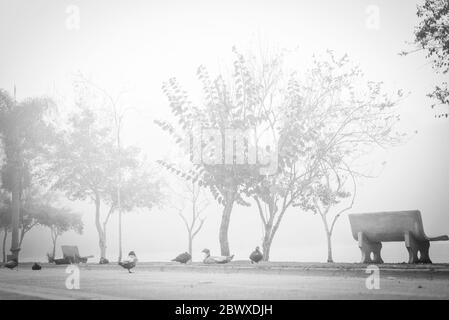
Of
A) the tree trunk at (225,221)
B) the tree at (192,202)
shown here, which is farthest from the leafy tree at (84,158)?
the tree at (192,202)

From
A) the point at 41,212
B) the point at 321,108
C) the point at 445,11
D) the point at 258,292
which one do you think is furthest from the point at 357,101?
the point at 41,212

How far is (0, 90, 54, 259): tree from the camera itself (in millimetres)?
32656

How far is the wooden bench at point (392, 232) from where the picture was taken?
1473cm

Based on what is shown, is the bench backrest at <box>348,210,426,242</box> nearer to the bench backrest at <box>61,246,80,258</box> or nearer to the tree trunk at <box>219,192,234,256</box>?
the tree trunk at <box>219,192,234,256</box>

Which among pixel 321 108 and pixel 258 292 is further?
pixel 321 108

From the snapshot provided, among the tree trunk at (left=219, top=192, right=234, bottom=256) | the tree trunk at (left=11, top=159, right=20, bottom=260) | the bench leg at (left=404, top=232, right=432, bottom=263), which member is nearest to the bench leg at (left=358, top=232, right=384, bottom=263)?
the bench leg at (left=404, top=232, right=432, bottom=263)

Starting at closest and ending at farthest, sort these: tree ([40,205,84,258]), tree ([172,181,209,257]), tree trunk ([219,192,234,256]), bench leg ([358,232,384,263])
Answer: bench leg ([358,232,384,263]) → tree trunk ([219,192,234,256]) → tree ([40,205,84,258]) → tree ([172,181,209,257])

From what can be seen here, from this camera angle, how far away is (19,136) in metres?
33.5

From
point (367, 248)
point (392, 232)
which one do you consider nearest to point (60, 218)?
point (367, 248)

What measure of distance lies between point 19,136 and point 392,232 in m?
27.0

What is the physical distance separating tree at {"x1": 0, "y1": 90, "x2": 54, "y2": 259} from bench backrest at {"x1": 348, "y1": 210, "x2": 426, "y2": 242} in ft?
74.7
